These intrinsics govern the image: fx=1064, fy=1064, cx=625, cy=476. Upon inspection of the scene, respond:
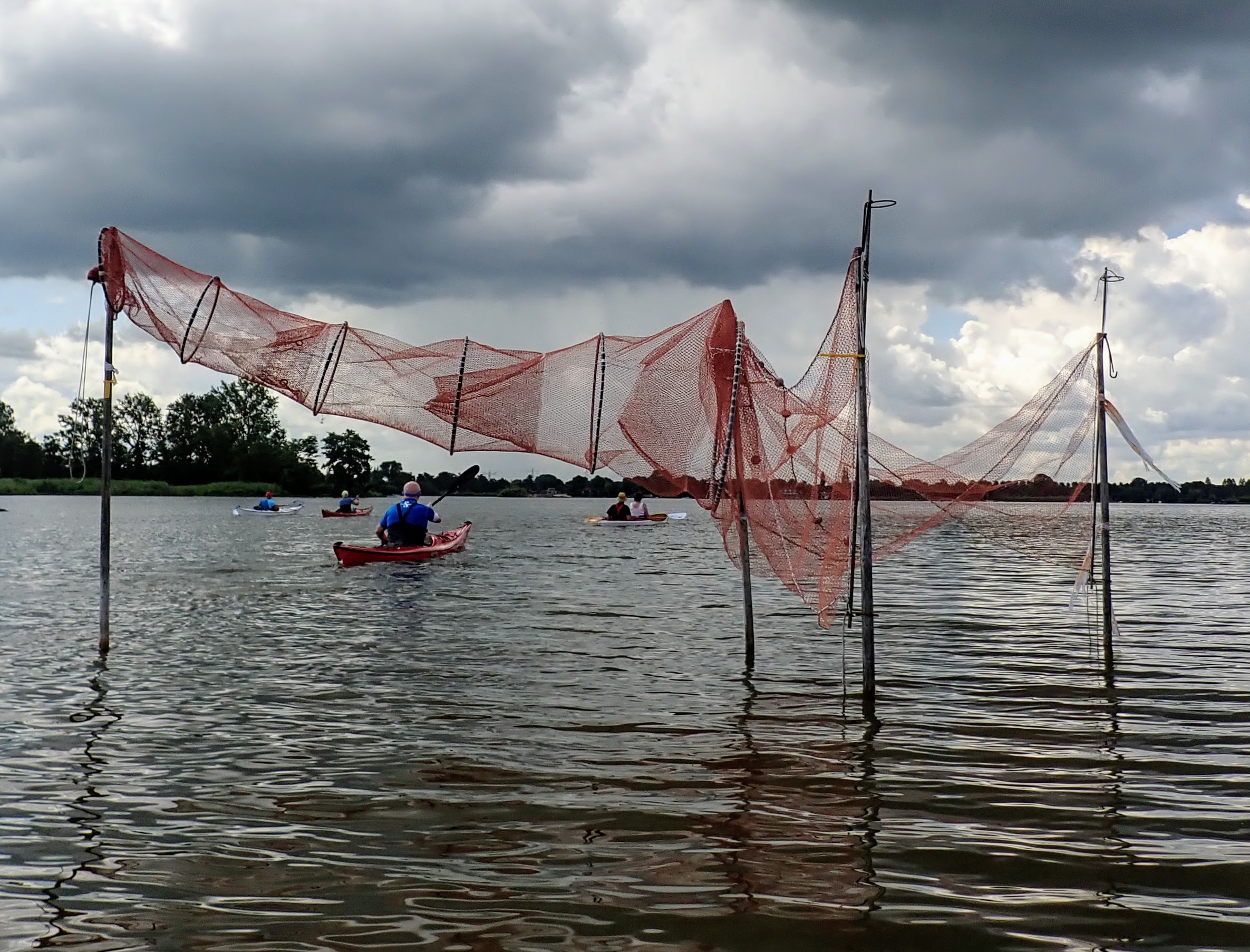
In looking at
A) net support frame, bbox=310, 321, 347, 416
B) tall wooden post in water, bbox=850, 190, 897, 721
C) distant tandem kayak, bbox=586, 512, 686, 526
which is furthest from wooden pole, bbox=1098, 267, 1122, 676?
distant tandem kayak, bbox=586, 512, 686, 526

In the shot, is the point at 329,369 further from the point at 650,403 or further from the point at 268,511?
the point at 268,511

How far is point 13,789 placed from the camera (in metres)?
9.02

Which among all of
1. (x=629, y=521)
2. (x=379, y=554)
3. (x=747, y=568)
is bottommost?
(x=379, y=554)

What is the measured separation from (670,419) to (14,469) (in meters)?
175

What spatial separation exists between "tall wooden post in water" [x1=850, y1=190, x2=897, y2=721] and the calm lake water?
667 millimetres

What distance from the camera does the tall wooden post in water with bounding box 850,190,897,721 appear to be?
1178 cm

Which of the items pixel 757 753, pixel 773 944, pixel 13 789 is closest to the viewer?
pixel 773 944

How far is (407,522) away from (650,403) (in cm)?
1970

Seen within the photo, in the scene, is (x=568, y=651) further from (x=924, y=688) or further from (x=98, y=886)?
(x=98, y=886)

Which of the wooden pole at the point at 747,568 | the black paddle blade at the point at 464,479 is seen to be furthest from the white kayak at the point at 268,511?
the wooden pole at the point at 747,568

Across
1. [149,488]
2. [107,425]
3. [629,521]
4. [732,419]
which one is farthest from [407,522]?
[149,488]

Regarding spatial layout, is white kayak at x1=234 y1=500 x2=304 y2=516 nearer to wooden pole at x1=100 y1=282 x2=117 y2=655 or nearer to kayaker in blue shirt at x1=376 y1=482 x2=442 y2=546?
kayaker in blue shirt at x1=376 y1=482 x2=442 y2=546

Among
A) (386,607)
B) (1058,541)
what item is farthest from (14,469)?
(1058,541)

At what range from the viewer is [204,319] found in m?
12.9
